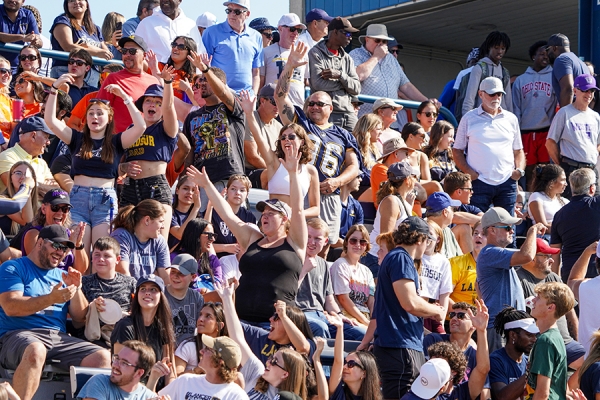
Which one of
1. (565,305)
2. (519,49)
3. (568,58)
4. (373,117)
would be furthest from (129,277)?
(519,49)

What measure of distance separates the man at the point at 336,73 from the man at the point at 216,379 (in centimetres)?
514

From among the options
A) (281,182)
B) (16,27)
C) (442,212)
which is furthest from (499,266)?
(16,27)

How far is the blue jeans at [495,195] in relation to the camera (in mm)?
11188

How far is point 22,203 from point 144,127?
121cm

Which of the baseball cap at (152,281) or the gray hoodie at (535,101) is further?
the gray hoodie at (535,101)

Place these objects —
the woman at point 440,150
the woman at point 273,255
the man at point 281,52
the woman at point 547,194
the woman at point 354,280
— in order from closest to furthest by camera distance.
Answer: the woman at point 273,255 < the woman at point 354,280 < the woman at point 547,194 < the woman at point 440,150 < the man at point 281,52

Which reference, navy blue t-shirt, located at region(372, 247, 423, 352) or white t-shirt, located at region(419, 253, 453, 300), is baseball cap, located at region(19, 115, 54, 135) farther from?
navy blue t-shirt, located at region(372, 247, 423, 352)

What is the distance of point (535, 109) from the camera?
13.0 m

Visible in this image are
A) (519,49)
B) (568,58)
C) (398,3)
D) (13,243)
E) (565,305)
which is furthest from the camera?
(519,49)

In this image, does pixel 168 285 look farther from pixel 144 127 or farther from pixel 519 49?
pixel 519 49

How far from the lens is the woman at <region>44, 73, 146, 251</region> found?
843 centimetres

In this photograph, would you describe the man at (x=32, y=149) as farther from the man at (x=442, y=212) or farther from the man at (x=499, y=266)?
the man at (x=499, y=266)

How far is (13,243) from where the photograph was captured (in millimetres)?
8328

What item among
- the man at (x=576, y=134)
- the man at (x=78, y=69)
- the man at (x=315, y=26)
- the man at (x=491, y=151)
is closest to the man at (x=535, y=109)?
the man at (x=576, y=134)
